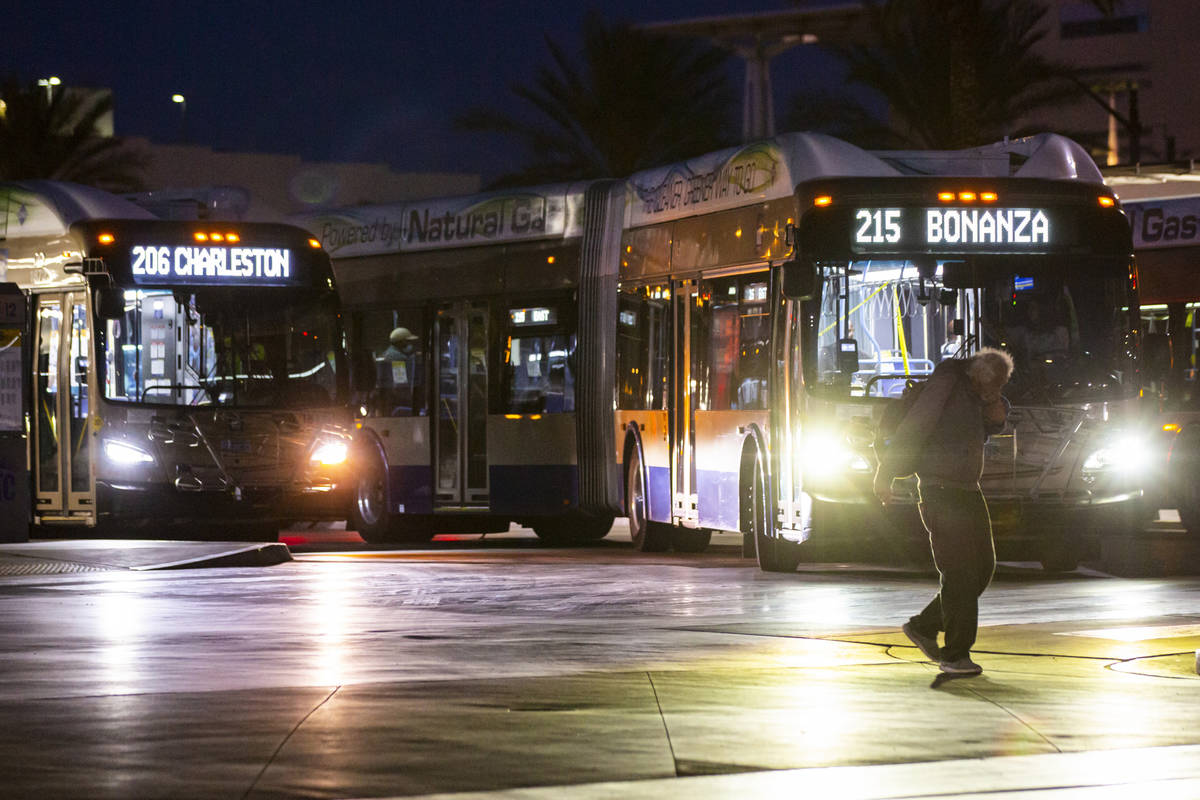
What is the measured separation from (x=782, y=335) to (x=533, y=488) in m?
5.99

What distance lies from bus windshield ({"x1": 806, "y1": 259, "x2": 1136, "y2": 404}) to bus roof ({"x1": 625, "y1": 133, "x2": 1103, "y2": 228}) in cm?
100

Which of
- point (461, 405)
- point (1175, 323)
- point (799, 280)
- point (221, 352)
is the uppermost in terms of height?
point (799, 280)

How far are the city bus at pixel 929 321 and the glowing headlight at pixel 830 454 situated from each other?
15 mm

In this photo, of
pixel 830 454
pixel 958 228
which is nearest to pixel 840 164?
pixel 958 228

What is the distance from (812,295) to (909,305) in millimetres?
788

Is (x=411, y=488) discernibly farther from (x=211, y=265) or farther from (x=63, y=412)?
(x=63, y=412)

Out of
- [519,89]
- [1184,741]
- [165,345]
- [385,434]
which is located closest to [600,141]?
[519,89]

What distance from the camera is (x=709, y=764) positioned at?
27.3 ft

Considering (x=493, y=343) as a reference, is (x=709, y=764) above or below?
below

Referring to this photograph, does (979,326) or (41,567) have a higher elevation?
(979,326)

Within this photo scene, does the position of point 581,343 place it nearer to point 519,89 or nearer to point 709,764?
point 709,764

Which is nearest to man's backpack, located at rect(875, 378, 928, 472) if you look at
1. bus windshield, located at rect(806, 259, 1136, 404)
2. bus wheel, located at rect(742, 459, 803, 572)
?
bus windshield, located at rect(806, 259, 1136, 404)

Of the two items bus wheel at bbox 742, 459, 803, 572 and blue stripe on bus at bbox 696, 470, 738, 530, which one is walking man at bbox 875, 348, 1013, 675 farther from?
blue stripe on bus at bbox 696, 470, 738, 530

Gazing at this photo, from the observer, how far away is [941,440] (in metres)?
11.0
